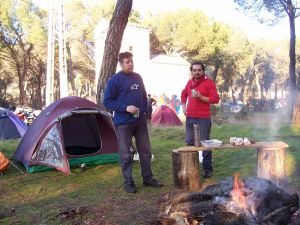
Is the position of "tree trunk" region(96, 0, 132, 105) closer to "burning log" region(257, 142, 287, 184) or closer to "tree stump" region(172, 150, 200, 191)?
"tree stump" region(172, 150, 200, 191)

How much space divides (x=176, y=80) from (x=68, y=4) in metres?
11.8

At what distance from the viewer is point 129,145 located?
534 centimetres

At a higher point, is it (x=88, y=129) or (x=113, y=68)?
(x=113, y=68)

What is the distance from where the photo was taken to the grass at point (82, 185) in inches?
192

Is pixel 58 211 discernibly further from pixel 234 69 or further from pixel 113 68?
pixel 234 69

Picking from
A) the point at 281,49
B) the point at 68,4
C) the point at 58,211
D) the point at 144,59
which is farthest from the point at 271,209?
the point at 281,49

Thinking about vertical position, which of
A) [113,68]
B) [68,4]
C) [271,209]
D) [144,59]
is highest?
[68,4]

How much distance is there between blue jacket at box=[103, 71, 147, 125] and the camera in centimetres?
528

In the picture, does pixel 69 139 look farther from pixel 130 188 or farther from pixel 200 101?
pixel 200 101

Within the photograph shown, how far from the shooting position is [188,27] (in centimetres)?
3531

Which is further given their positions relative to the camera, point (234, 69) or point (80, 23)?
point (234, 69)

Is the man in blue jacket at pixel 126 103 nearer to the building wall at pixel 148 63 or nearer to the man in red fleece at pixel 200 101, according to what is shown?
the man in red fleece at pixel 200 101

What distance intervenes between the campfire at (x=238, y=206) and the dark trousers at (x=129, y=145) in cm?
161

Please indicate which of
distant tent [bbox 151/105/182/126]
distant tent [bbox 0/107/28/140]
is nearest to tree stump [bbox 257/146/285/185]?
distant tent [bbox 0/107/28/140]
